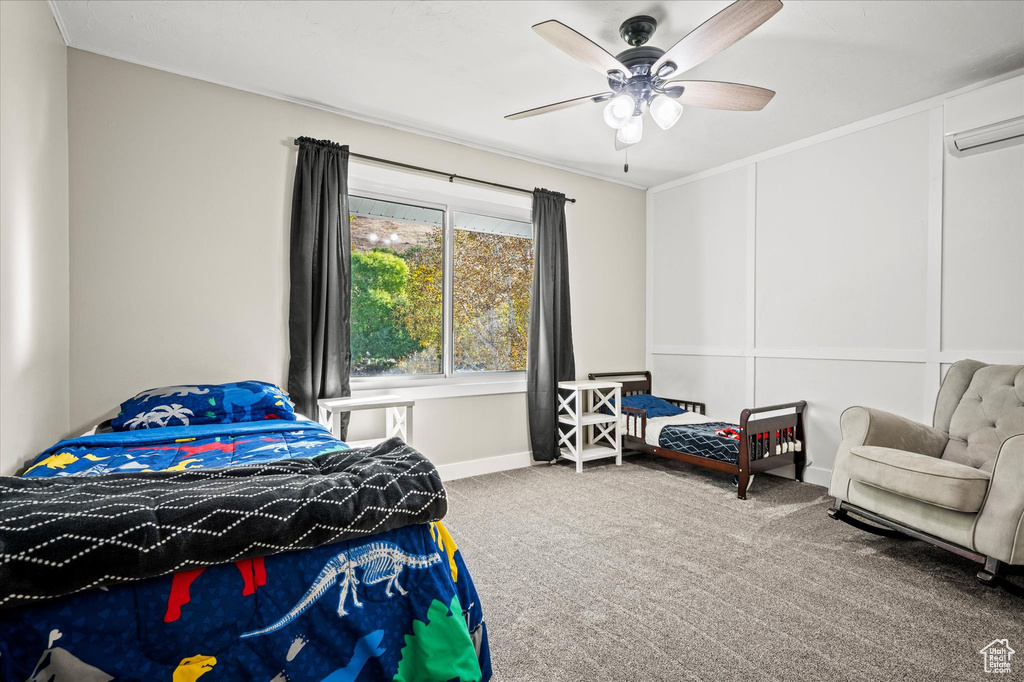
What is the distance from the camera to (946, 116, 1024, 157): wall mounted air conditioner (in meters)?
2.73

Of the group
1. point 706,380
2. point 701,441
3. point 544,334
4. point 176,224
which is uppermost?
point 176,224

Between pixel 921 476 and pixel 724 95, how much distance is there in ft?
6.33

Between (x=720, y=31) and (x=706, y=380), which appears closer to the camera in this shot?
(x=720, y=31)

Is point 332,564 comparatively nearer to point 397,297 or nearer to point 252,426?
point 252,426

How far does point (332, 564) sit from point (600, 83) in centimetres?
288

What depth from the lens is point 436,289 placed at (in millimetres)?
3920

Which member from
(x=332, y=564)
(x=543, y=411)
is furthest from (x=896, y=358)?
(x=332, y=564)

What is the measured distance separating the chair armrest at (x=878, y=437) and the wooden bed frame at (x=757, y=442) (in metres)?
0.69

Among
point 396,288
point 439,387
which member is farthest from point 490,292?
point 439,387

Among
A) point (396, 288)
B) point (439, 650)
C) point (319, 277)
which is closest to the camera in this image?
point (439, 650)

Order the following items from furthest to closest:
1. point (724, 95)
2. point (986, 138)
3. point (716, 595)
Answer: point (986, 138)
point (724, 95)
point (716, 595)

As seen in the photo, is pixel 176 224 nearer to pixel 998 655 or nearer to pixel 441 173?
pixel 441 173

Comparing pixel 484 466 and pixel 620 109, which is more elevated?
pixel 620 109

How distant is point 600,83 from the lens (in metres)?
2.97
